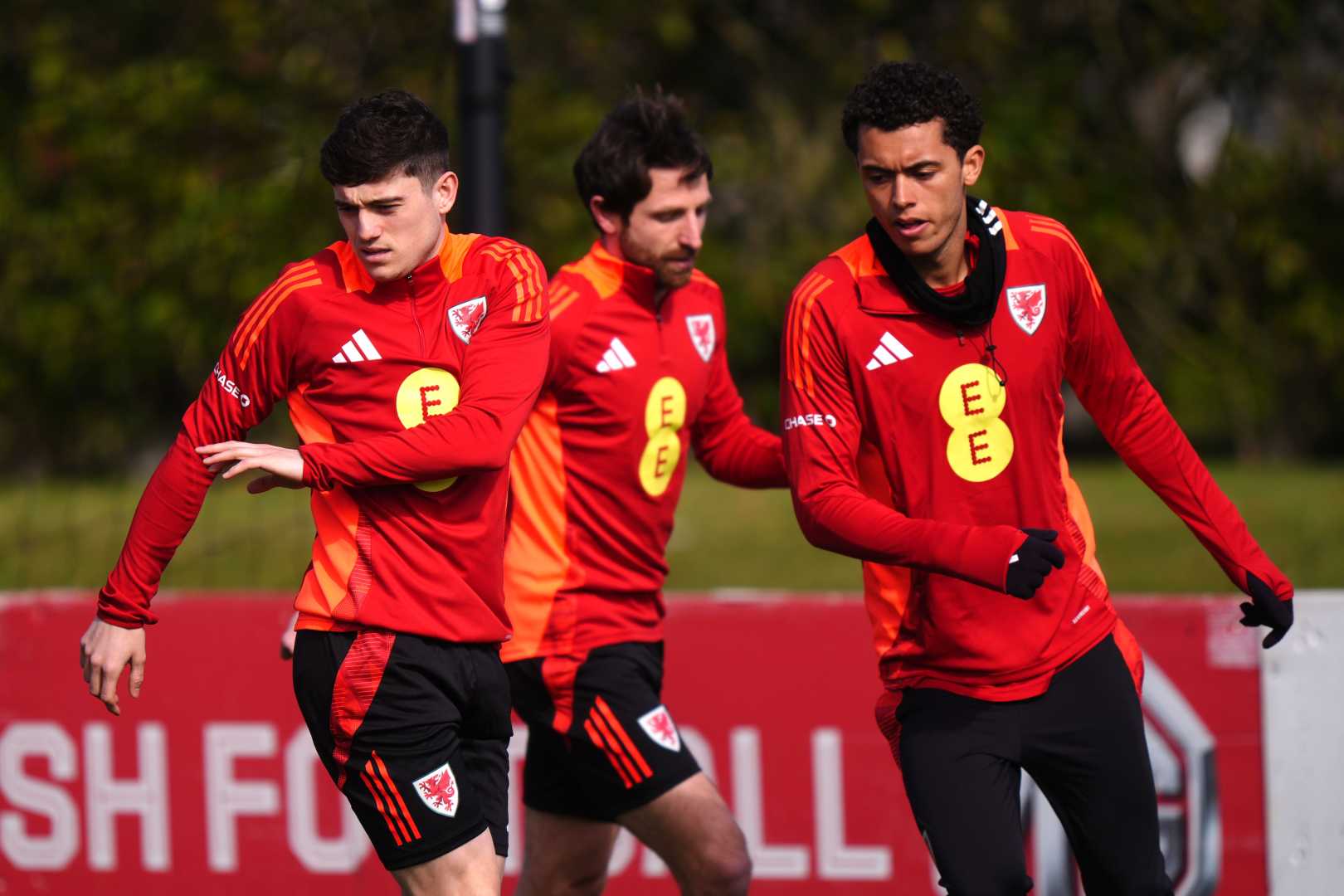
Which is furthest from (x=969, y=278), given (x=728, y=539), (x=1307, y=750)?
(x=728, y=539)

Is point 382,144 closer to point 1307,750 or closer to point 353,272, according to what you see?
point 353,272

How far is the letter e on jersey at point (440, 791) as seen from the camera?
397 cm

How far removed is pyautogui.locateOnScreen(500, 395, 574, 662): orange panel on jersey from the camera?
15.9 feet

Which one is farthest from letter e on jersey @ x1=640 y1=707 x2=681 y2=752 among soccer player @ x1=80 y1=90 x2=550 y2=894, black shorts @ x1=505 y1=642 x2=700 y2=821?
soccer player @ x1=80 y1=90 x2=550 y2=894

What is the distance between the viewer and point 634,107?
195 inches

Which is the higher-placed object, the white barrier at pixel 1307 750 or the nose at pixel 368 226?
the nose at pixel 368 226

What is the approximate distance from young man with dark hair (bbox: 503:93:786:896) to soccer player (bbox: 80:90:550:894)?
72 cm

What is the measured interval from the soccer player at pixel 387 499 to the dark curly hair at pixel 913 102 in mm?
897

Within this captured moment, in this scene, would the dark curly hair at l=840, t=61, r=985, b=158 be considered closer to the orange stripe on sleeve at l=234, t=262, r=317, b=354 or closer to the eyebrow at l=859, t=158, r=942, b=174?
the eyebrow at l=859, t=158, r=942, b=174

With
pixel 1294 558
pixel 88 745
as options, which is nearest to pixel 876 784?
pixel 88 745

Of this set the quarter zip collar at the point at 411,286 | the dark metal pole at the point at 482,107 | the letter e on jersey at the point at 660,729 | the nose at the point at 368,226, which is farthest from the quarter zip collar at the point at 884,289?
the dark metal pole at the point at 482,107

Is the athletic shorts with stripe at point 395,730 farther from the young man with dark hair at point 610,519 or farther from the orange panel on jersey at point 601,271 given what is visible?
the orange panel on jersey at point 601,271

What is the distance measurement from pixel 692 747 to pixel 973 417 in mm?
2393

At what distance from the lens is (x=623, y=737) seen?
473 cm
